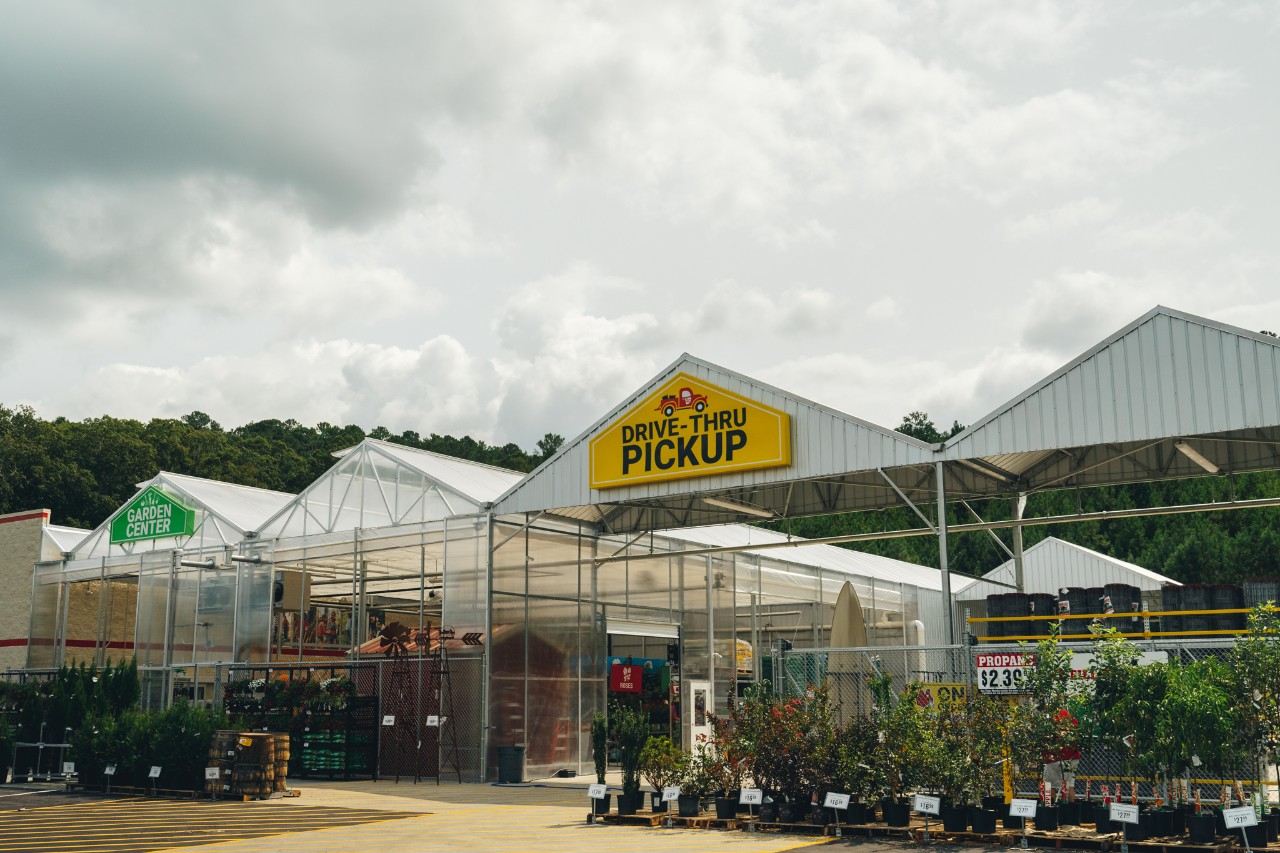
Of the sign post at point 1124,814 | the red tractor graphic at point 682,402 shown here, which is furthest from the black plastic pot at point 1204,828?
the red tractor graphic at point 682,402

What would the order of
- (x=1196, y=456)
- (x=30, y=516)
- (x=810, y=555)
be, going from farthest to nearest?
(x=810, y=555), (x=30, y=516), (x=1196, y=456)

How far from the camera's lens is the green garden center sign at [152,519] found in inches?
1222

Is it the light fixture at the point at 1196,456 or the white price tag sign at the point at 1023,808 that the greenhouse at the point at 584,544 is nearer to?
the light fixture at the point at 1196,456

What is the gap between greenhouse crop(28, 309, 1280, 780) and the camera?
757 inches

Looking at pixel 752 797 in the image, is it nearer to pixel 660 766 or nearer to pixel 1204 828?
pixel 660 766

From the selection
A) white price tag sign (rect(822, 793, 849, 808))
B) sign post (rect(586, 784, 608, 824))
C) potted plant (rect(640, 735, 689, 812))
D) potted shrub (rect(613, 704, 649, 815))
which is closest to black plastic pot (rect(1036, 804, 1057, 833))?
white price tag sign (rect(822, 793, 849, 808))

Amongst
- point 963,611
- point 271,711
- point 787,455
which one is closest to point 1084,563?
point 963,611

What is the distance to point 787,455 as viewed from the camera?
70.9 ft

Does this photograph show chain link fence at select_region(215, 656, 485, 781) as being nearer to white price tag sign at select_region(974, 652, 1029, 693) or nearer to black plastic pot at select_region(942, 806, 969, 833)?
white price tag sign at select_region(974, 652, 1029, 693)

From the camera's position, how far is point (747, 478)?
22.3 meters

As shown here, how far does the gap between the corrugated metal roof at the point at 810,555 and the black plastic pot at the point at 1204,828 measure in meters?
15.7

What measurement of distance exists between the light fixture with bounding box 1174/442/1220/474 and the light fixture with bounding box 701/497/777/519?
30.6ft

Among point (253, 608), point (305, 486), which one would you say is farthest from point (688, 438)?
point (305, 486)

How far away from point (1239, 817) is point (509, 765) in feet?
49.4
